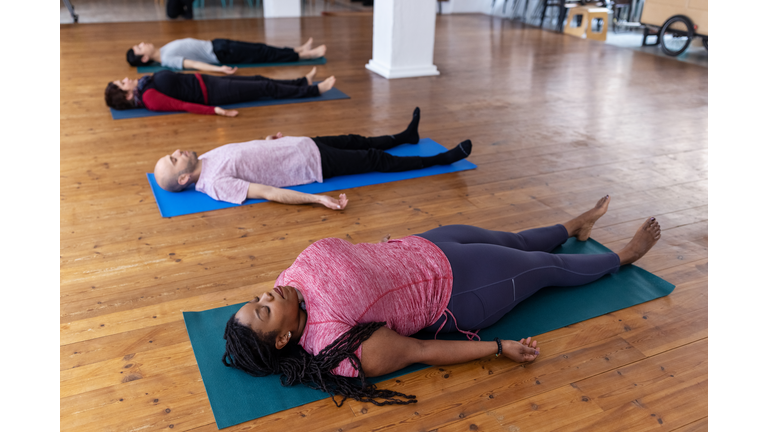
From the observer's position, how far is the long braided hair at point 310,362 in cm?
162

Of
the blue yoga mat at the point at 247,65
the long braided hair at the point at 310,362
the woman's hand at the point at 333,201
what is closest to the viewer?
the long braided hair at the point at 310,362

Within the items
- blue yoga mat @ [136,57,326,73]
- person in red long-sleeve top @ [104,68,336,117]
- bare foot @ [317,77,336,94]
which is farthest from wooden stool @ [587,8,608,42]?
person in red long-sleeve top @ [104,68,336,117]

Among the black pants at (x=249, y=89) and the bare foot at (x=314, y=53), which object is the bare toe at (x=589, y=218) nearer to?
the black pants at (x=249, y=89)

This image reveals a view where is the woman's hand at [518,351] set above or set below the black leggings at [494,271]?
below

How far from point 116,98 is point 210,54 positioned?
1640mm

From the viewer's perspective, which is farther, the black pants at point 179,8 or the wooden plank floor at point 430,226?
the black pants at point 179,8

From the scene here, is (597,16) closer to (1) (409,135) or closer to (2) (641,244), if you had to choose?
(1) (409,135)

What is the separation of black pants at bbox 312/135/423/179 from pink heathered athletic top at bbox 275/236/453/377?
1.36 metres

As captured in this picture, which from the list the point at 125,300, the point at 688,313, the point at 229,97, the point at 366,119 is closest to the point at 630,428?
the point at 688,313

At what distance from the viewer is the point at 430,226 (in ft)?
8.98

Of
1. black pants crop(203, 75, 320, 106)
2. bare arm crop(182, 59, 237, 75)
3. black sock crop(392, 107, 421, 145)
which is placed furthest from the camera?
bare arm crop(182, 59, 237, 75)

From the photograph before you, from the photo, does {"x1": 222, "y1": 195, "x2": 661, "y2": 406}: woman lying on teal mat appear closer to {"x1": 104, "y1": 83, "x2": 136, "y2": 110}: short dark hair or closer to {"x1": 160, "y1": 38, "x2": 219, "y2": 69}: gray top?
{"x1": 104, "y1": 83, "x2": 136, "y2": 110}: short dark hair

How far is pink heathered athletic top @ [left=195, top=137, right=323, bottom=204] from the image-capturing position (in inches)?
114

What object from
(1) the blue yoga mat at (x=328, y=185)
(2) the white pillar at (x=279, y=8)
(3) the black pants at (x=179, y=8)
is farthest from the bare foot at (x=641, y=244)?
(3) the black pants at (x=179, y=8)
